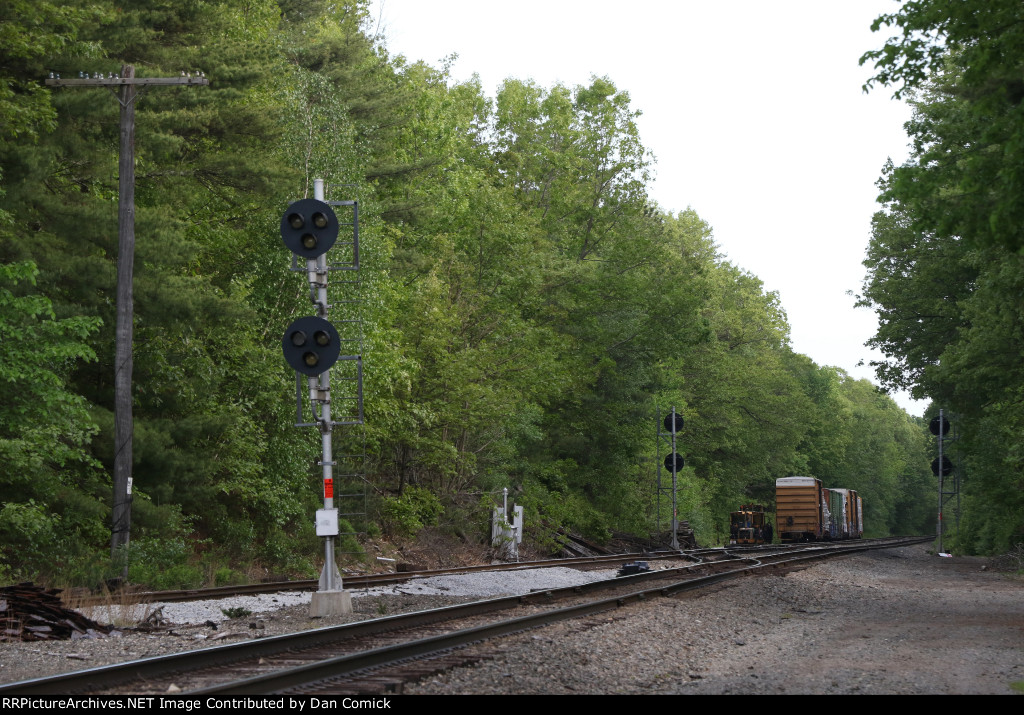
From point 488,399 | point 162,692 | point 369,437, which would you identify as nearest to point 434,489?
point 488,399

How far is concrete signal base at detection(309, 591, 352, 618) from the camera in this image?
13.8 m

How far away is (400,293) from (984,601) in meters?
18.2

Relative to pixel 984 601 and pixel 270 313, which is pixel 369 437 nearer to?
pixel 270 313

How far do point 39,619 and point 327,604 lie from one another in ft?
11.5

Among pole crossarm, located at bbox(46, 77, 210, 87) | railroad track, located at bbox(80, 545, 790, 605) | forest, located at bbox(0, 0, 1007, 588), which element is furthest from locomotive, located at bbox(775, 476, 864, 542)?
pole crossarm, located at bbox(46, 77, 210, 87)

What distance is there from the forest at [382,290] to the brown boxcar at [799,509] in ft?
15.2

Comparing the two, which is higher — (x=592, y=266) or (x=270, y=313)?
(x=592, y=266)

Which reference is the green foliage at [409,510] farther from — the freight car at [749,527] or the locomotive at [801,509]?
the freight car at [749,527]

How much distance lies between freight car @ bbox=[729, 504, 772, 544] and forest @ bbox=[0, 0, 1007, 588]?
3.25m

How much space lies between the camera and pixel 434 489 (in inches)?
1280

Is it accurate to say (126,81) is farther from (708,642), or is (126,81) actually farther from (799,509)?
(799,509)

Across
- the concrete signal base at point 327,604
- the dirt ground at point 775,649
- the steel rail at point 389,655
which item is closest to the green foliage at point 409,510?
the dirt ground at point 775,649

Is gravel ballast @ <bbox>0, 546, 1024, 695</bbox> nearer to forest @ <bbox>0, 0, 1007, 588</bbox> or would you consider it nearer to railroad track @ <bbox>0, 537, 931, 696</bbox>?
railroad track @ <bbox>0, 537, 931, 696</bbox>

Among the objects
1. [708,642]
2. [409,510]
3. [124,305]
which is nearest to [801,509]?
[409,510]
